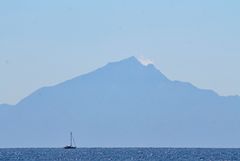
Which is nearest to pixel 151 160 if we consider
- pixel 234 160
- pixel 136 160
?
pixel 136 160

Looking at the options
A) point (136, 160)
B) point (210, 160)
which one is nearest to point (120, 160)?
point (136, 160)

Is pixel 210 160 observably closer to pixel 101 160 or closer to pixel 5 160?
pixel 101 160

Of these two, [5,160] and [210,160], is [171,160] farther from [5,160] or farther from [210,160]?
[5,160]

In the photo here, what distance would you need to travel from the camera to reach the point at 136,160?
7283 inches

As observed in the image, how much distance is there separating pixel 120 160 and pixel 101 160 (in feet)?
12.9

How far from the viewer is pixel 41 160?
181 m

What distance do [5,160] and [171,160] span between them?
28.7m

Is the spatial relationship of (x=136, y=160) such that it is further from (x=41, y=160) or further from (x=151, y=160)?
(x=41, y=160)

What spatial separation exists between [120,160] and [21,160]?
17315 mm

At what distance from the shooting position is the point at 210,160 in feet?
591

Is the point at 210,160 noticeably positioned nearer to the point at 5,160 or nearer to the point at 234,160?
the point at 234,160

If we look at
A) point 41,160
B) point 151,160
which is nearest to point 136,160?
point 151,160

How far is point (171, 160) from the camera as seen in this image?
594ft

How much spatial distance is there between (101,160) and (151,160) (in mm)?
9063
